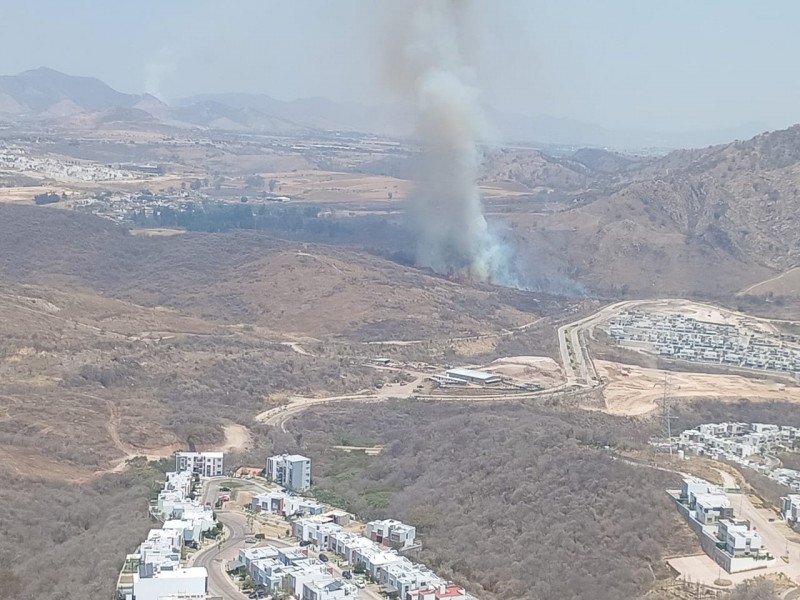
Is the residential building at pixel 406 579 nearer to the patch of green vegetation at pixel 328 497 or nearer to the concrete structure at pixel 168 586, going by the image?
the concrete structure at pixel 168 586

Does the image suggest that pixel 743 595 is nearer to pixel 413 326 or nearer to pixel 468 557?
pixel 468 557

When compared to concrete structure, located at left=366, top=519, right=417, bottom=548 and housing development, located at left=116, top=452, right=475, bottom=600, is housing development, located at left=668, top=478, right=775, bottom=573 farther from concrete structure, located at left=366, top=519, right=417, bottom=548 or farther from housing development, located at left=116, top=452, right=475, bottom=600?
concrete structure, located at left=366, top=519, right=417, bottom=548

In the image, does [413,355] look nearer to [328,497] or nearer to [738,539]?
[328,497]

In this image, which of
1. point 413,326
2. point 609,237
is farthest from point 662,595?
point 609,237

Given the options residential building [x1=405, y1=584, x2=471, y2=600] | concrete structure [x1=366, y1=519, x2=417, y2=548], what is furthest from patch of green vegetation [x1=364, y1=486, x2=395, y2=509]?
residential building [x1=405, y1=584, x2=471, y2=600]

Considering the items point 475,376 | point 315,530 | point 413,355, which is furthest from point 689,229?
point 315,530

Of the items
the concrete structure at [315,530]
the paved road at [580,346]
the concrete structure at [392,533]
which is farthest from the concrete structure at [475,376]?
the concrete structure at [315,530]
